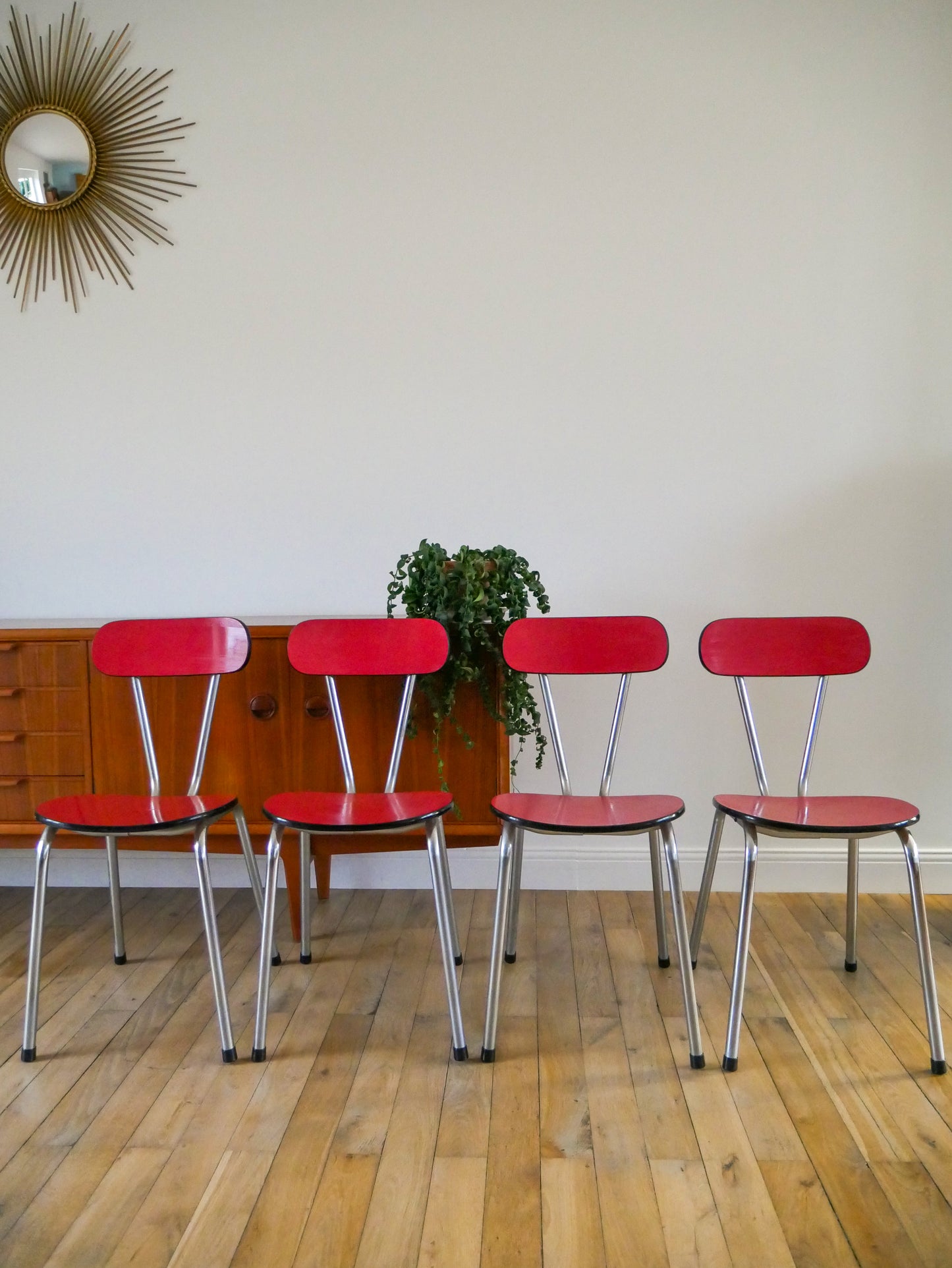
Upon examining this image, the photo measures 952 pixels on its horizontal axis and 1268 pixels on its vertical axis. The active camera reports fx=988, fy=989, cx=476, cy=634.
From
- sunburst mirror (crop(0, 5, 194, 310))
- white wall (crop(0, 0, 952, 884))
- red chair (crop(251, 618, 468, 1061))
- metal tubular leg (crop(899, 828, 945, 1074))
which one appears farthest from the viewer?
sunburst mirror (crop(0, 5, 194, 310))

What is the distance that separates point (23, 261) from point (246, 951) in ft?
7.15

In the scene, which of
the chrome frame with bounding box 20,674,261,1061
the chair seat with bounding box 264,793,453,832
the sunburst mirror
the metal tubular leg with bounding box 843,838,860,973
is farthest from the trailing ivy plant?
the sunburst mirror

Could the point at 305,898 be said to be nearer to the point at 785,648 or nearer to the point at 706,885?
the point at 706,885

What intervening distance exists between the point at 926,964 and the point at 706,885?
518 millimetres

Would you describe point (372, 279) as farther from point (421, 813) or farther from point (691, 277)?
point (421, 813)

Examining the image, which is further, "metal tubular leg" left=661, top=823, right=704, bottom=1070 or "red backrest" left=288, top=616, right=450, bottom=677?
"red backrest" left=288, top=616, right=450, bottom=677

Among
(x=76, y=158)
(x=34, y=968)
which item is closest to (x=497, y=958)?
(x=34, y=968)

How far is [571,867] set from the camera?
9.97ft

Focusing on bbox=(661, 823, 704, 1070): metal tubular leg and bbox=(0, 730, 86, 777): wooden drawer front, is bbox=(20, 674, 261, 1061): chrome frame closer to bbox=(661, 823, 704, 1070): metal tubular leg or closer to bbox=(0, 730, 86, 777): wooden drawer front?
bbox=(0, 730, 86, 777): wooden drawer front

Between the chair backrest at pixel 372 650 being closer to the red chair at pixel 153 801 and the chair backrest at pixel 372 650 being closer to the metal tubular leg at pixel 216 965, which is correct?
the red chair at pixel 153 801

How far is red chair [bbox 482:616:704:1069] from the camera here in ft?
6.75

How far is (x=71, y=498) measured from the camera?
308cm

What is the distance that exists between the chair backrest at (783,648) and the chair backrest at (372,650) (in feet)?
2.17

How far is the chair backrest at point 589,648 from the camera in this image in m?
2.38
